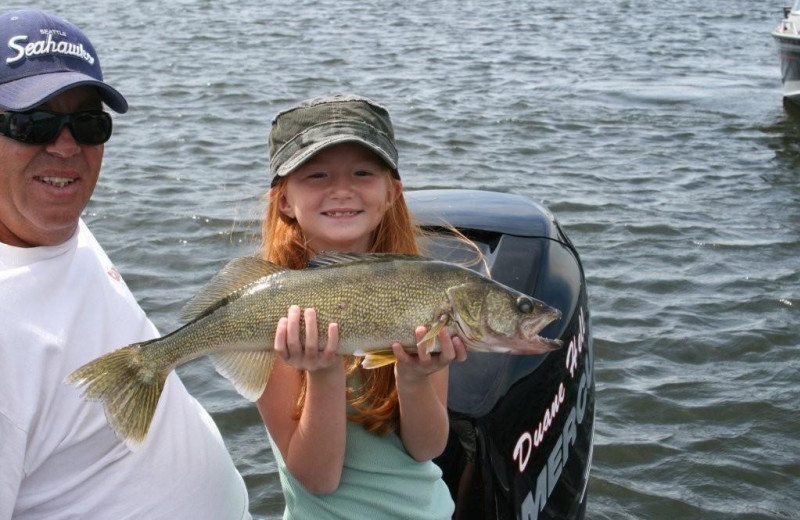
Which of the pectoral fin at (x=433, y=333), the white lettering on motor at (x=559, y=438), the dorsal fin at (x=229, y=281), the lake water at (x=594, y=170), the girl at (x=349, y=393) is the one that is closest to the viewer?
the pectoral fin at (x=433, y=333)

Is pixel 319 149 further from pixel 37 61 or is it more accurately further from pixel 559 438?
pixel 559 438

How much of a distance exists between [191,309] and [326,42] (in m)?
14.2

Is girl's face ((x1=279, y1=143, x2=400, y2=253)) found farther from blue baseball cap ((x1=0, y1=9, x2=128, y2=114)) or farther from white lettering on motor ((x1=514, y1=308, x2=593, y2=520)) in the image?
white lettering on motor ((x1=514, y1=308, x2=593, y2=520))

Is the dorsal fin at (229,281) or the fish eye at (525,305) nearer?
the fish eye at (525,305)

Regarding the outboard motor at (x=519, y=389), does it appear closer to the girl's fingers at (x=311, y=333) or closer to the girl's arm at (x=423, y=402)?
the girl's arm at (x=423, y=402)

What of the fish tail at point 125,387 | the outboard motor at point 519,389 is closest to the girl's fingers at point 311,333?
the fish tail at point 125,387

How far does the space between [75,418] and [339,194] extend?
1.00 m

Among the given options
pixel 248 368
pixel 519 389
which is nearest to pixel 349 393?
pixel 248 368

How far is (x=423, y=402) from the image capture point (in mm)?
3094

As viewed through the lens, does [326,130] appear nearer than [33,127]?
No

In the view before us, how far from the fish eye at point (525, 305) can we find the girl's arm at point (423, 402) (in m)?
0.18

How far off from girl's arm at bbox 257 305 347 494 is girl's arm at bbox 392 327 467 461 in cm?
18

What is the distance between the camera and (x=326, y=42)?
16.7 m

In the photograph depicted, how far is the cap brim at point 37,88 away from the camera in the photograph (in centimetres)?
277
